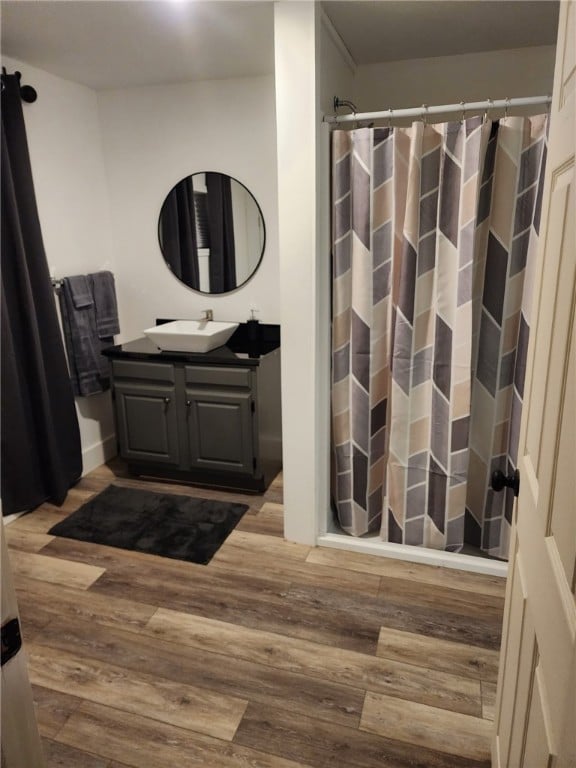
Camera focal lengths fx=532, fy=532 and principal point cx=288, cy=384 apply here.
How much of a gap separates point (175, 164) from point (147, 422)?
1.64m

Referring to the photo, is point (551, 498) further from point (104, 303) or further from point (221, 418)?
point (104, 303)

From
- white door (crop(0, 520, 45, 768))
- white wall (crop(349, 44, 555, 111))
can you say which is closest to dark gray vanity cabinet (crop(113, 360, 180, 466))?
white wall (crop(349, 44, 555, 111))

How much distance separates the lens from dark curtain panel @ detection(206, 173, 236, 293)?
3.32 m

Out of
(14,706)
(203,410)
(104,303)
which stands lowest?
(203,410)

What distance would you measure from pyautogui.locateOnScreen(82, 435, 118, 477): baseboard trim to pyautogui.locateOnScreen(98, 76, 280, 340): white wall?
79cm

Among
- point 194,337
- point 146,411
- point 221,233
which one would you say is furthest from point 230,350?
point 221,233

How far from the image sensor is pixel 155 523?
288 cm

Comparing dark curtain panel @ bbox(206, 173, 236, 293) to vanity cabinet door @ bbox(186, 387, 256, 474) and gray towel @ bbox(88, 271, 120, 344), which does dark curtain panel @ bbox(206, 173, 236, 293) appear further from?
vanity cabinet door @ bbox(186, 387, 256, 474)

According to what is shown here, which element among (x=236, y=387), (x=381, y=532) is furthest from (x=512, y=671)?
(x=236, y=387)

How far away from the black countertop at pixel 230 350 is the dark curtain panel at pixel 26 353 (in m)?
0.39

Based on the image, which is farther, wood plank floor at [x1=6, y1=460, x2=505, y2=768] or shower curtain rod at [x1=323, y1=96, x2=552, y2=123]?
shower curtain rod at [x1=323, y1=96, x2=552, y2=123]

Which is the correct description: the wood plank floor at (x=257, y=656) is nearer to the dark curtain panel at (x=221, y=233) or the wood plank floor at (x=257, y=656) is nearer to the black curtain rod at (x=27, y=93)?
the dark curtain panel at (x=221, y=233)

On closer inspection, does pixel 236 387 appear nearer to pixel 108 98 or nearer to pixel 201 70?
pixel 201 70

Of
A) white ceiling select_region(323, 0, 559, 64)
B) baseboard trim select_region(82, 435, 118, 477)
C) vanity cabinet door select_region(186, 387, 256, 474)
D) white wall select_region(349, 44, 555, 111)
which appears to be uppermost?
white ceiling select_region(323, 0, 559, 64)
